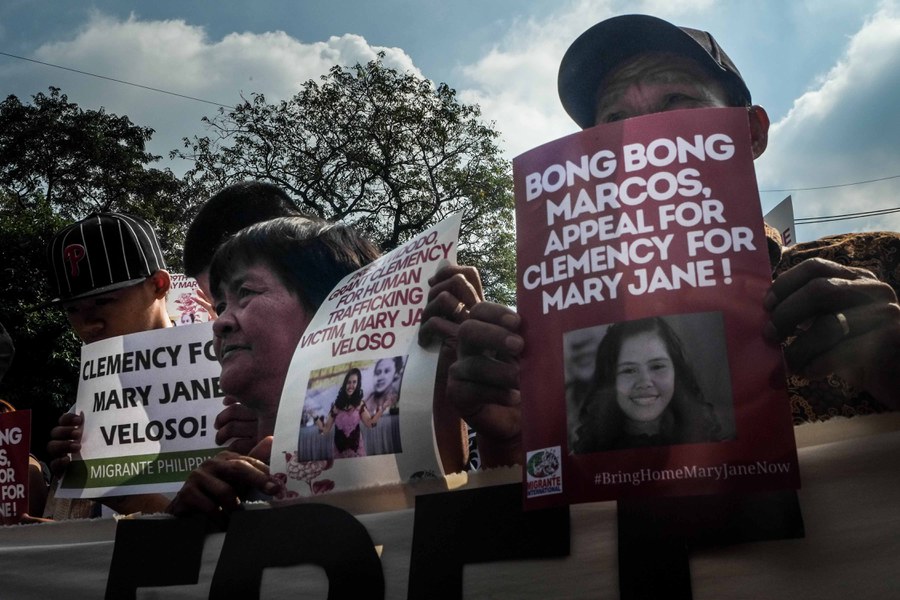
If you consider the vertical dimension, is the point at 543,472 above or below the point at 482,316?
below

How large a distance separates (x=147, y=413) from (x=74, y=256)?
61 centimetres

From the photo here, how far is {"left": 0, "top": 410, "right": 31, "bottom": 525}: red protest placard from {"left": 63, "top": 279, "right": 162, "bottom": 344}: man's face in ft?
1.61

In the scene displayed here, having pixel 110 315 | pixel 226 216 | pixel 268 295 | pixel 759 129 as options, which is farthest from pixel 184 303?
pixel 759 129

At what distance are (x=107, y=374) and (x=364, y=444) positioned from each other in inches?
50.2

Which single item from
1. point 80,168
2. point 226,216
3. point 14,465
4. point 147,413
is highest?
point 80,168

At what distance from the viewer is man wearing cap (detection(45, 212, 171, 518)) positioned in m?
2.66

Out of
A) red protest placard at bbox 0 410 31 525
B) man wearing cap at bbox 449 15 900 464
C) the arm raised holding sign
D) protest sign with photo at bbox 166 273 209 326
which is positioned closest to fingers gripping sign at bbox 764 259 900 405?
man wearing cap at bbox 449 15 900 464

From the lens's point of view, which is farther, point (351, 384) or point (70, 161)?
Answer: point (70, 161)

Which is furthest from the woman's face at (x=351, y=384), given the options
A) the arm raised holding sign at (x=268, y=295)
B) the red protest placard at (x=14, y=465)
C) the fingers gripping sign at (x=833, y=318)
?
the red protest placard at (x=14, y=465)

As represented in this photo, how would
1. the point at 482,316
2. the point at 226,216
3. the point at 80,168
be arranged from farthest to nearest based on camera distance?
1. the point at 80,168
2. the point at 226,216
3. the point at 482,316

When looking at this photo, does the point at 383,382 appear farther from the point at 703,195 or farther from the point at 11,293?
the point at 11,293

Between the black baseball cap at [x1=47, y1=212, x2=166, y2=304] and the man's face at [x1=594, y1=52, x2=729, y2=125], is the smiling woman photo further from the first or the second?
the black baseball cap at [x1=47, y1=212, x2=166, y2=304]

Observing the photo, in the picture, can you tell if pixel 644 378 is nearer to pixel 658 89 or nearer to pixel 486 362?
pixel 486 362

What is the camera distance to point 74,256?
269cm
